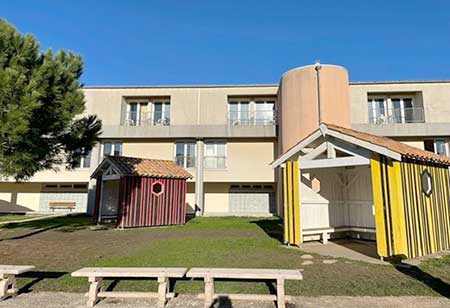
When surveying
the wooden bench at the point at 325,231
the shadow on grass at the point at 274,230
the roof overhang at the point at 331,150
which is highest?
the roof overhang at the point at 331,150

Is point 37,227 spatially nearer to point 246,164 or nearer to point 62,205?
point 62,205

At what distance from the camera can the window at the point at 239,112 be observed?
23406mm

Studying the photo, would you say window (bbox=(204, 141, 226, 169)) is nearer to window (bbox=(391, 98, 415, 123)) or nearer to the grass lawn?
the grass lawn

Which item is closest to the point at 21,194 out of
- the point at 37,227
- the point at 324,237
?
the point at 37,227

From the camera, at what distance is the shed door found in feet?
60.1

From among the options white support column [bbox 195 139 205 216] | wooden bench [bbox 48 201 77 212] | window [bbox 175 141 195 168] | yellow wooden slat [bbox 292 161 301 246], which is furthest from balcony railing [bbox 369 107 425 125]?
wooden bench [bbox 48 201 77 212]

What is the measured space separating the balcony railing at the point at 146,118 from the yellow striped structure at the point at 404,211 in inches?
714

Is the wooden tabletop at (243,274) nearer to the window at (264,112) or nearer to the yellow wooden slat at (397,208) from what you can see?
the yellow wooden slat at (397,208)

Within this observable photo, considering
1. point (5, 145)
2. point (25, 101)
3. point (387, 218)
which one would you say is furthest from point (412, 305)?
point (5, 145)

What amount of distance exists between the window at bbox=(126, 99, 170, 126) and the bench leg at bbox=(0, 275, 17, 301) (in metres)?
19.3

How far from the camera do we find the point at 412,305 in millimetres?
4484

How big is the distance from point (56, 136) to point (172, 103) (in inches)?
500

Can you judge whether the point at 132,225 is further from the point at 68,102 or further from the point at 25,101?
the point at 25,101

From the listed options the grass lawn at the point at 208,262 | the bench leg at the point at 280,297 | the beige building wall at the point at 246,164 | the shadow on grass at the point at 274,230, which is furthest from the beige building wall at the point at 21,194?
the bench leg at the point at 280,297
